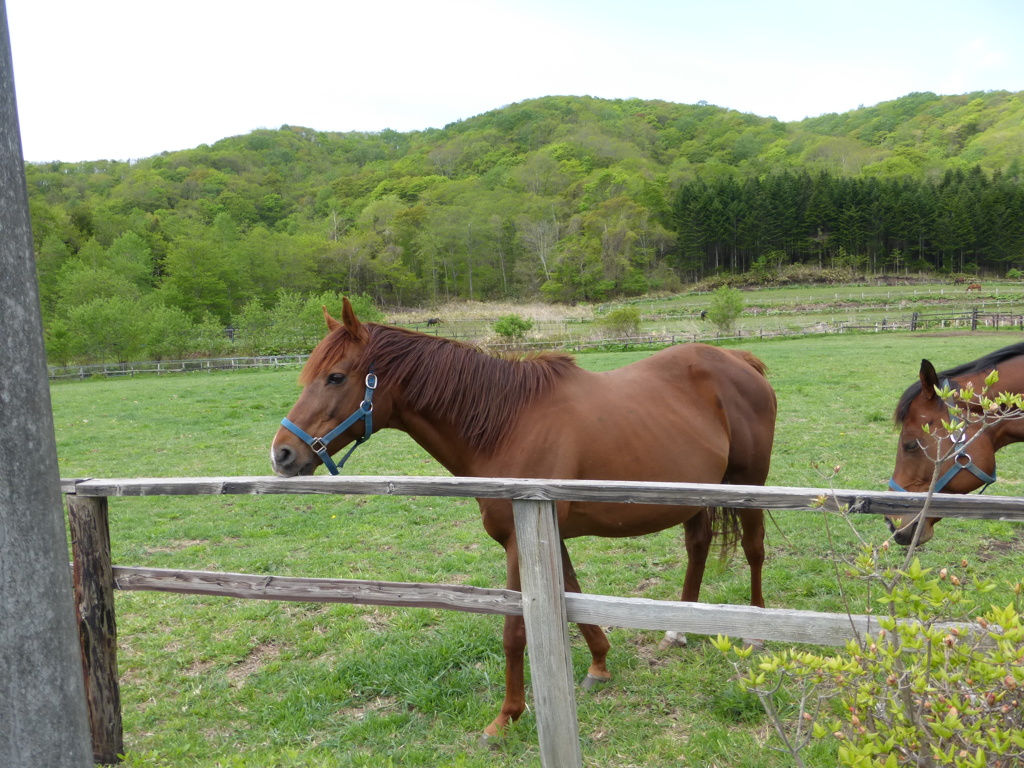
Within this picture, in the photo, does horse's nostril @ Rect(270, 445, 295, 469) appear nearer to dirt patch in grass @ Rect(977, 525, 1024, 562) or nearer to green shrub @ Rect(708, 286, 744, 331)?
dirt patch in grass @ Rect(977, 525, 1024, 562)

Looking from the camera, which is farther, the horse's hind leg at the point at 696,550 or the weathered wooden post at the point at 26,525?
the horse's hind leg at the point at 696,550

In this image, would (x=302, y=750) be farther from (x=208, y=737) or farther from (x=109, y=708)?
(x=109, y=708)

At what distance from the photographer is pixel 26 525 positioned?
1.42 m

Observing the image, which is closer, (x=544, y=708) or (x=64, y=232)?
(x=544, y=708)

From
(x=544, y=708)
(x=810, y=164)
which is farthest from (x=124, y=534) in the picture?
(x=810, y=164)

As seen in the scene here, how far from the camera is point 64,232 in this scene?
72.8 meters

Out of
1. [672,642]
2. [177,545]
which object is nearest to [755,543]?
[672,642]

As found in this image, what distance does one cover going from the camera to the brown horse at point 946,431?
3.79 m

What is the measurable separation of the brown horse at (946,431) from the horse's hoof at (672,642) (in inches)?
59.9

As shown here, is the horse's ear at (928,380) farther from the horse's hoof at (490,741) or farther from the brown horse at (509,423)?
the horse's hoof at (490,741)

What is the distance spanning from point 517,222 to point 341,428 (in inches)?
3372

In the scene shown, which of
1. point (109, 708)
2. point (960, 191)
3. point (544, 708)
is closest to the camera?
point (544, 708)

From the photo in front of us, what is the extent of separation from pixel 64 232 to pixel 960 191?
103167 millimetres

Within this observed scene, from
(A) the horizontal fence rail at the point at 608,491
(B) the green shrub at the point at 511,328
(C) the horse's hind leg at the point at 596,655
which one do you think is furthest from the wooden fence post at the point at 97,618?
(B) the green shrub at the point at 511,328
